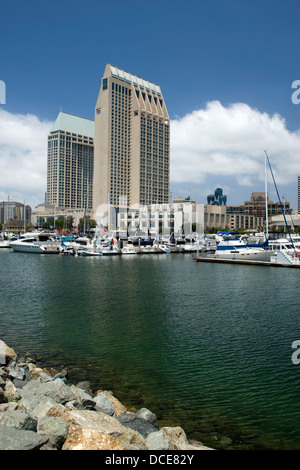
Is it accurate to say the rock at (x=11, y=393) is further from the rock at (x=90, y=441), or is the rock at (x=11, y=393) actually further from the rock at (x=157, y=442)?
the rock at (x=157, y=442)

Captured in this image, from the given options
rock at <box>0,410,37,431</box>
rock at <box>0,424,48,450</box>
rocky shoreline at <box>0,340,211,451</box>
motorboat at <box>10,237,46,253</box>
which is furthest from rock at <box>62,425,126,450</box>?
motorboat at <box>10,237,46,253</box>

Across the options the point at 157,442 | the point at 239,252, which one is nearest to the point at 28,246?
the point at 239,252

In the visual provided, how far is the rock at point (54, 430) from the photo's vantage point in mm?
9983

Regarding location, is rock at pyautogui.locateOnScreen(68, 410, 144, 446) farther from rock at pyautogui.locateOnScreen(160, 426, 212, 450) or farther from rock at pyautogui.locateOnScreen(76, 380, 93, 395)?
rock at pyautogui.locateOnScreen(76, 380, 93, 395)

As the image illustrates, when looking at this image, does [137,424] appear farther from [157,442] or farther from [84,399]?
[84,399]

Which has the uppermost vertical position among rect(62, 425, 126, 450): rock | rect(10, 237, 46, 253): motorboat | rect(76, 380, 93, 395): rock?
rect(10, 237, 46, 253): motorboat

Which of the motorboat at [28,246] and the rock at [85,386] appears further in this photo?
the motorboat at [28,246]

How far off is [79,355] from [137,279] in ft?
112

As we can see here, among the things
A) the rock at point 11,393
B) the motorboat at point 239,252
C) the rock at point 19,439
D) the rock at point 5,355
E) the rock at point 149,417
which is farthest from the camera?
the motorboat at point 239,252

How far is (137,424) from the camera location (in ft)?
40.4

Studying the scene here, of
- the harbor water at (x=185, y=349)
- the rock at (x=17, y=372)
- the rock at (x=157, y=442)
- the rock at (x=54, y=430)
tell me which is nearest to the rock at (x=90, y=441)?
the rock at (x=54, y=430)

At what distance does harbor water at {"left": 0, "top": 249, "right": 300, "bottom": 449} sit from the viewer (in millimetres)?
14031

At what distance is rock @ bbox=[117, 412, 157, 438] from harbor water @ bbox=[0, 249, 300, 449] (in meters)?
1.33

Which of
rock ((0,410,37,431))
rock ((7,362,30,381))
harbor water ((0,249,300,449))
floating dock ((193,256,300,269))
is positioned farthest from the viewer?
floating dock ((193,256,300,269))
